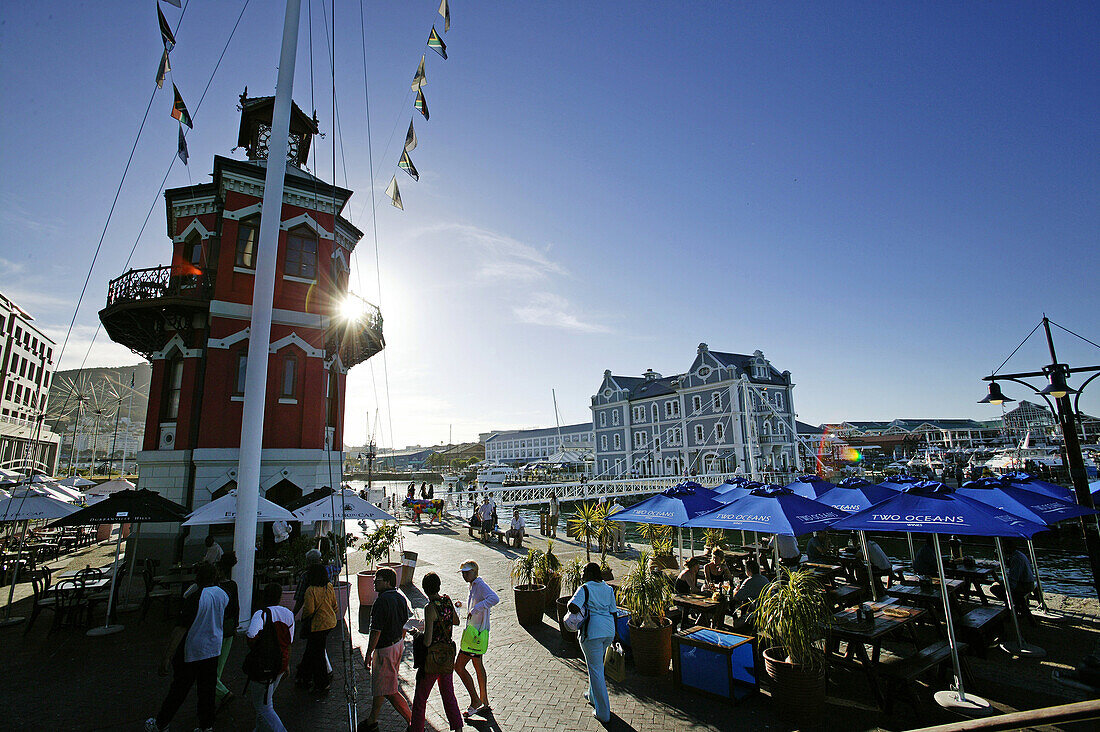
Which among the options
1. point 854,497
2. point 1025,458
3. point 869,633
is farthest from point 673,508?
point 1025,458

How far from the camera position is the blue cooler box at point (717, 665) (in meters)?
6.78

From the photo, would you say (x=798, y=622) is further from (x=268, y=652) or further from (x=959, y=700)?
(x=268, y=652)

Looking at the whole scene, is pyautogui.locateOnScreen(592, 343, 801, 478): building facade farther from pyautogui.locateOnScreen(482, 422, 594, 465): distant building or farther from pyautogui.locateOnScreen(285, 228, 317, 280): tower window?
pyautogui.locateOnScreen(482, 422, 594, 465): distant building

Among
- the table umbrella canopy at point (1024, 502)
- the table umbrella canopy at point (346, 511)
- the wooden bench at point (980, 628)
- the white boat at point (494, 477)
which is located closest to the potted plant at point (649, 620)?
the wooden bench at point (980, 628)

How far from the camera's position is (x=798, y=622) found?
6.11m

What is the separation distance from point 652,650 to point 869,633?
3.00 m

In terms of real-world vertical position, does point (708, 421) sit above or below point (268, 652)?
above

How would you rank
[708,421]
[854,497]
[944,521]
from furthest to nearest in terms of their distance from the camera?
[708,421] → [854,497] → [944,521]

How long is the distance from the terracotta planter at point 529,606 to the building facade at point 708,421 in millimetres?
40200

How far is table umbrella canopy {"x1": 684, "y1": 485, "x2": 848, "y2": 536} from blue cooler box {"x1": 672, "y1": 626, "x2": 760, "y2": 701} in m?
2.27

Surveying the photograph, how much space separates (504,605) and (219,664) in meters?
6.38

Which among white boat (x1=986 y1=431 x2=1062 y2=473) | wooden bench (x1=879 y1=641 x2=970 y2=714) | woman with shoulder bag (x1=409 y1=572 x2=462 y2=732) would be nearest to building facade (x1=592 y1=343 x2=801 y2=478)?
white boat (x1=986 y1=431 x2=1062 y2=473)

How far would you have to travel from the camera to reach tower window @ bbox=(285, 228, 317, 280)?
61.5ft

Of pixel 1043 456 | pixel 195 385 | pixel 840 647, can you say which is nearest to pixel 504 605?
pixel 840 647
